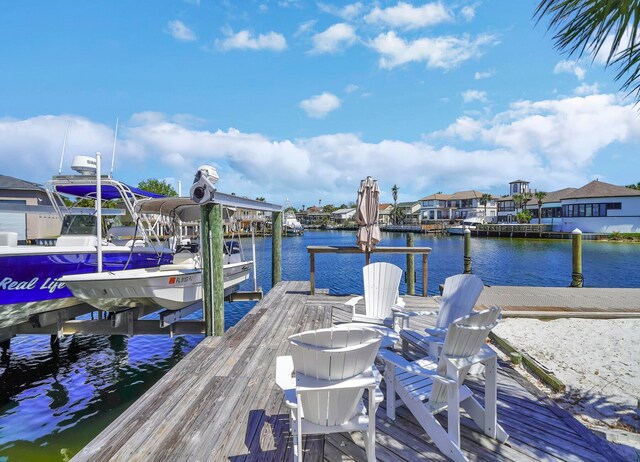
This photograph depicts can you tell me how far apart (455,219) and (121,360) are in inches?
3092

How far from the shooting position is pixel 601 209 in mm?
45156

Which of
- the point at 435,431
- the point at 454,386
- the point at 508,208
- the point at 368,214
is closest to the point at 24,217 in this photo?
the point at 368,214

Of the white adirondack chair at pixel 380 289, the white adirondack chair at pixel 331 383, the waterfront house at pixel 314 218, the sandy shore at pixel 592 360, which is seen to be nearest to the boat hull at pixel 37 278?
the white adirondack chair at pixel 380 289

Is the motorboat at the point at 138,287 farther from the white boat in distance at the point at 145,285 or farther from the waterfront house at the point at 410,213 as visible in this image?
the waterfront house at the point at 410,213

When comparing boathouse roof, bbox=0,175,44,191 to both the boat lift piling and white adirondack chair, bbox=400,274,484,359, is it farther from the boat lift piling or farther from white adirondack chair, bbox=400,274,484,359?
white adirondack chair, bbox=400,274,484,359

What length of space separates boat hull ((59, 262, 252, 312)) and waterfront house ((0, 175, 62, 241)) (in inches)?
567

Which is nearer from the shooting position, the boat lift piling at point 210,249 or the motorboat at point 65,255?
the boat lift piling at point 210,249

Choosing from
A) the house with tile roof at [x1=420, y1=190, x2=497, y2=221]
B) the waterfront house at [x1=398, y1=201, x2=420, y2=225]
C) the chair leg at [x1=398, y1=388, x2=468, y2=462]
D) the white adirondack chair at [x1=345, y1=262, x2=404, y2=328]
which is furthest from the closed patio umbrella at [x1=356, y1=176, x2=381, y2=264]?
the waterfront house at [x1=398, y1=201, x2=420, y2=225]

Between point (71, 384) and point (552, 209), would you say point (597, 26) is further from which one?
point (552, 209)

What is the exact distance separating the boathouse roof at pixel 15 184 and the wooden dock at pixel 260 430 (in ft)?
92.0

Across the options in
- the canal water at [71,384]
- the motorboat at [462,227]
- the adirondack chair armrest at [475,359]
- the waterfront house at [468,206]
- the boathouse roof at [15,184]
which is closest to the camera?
the adirondack chair armrest at [475,359]

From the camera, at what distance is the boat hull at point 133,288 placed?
6.30 m

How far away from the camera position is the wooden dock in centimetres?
272

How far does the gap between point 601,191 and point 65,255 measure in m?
61.0
